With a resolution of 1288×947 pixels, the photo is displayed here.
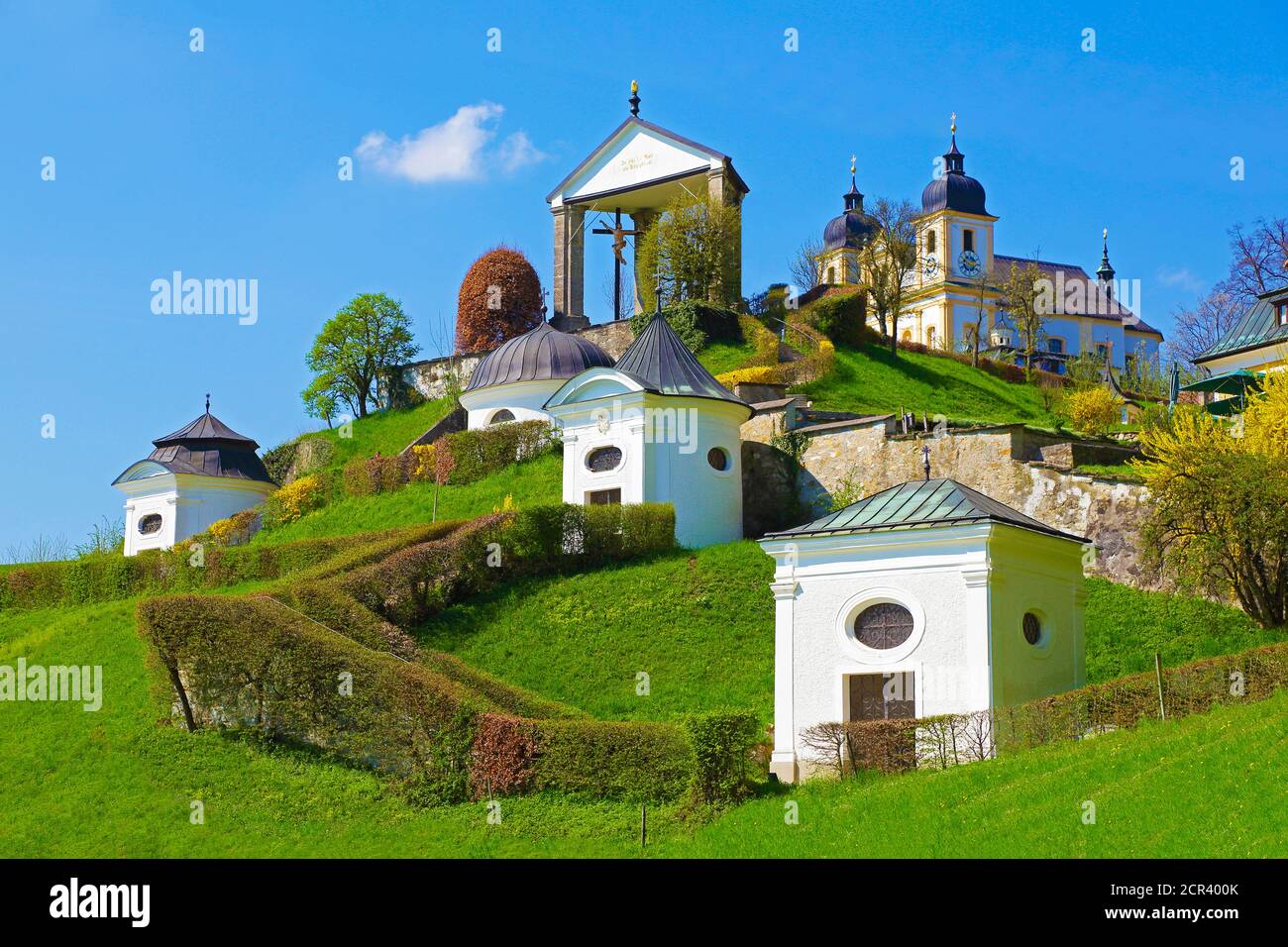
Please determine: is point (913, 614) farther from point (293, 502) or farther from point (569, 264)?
point (569, 264)

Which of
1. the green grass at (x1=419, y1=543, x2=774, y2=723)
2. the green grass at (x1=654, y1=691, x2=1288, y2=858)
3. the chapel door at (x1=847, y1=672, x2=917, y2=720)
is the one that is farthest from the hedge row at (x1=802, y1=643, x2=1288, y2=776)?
the green grass at (x1=419, y1=543, x2=774, y2=723)

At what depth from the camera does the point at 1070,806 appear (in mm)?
17750

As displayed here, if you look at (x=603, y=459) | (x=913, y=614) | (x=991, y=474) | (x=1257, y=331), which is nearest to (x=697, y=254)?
(x=603, y=459)

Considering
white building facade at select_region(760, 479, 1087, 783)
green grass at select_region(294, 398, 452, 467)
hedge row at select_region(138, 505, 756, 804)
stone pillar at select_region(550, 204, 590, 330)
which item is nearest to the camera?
hedge row at select_region(138, 505, 756, 804)

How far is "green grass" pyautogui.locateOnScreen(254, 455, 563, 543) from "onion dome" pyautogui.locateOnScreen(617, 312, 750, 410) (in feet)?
12.5

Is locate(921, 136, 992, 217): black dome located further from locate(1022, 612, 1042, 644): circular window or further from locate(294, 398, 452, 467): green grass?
locate(1022, 612, 1042, 644): circular window

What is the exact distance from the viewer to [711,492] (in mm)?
36875

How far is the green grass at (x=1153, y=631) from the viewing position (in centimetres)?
2705

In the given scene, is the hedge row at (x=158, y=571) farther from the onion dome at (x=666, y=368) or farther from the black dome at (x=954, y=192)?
the black dome at (x=954, y=192)

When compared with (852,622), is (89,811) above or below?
below

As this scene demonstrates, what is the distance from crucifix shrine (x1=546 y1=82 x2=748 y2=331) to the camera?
54.7 meters
